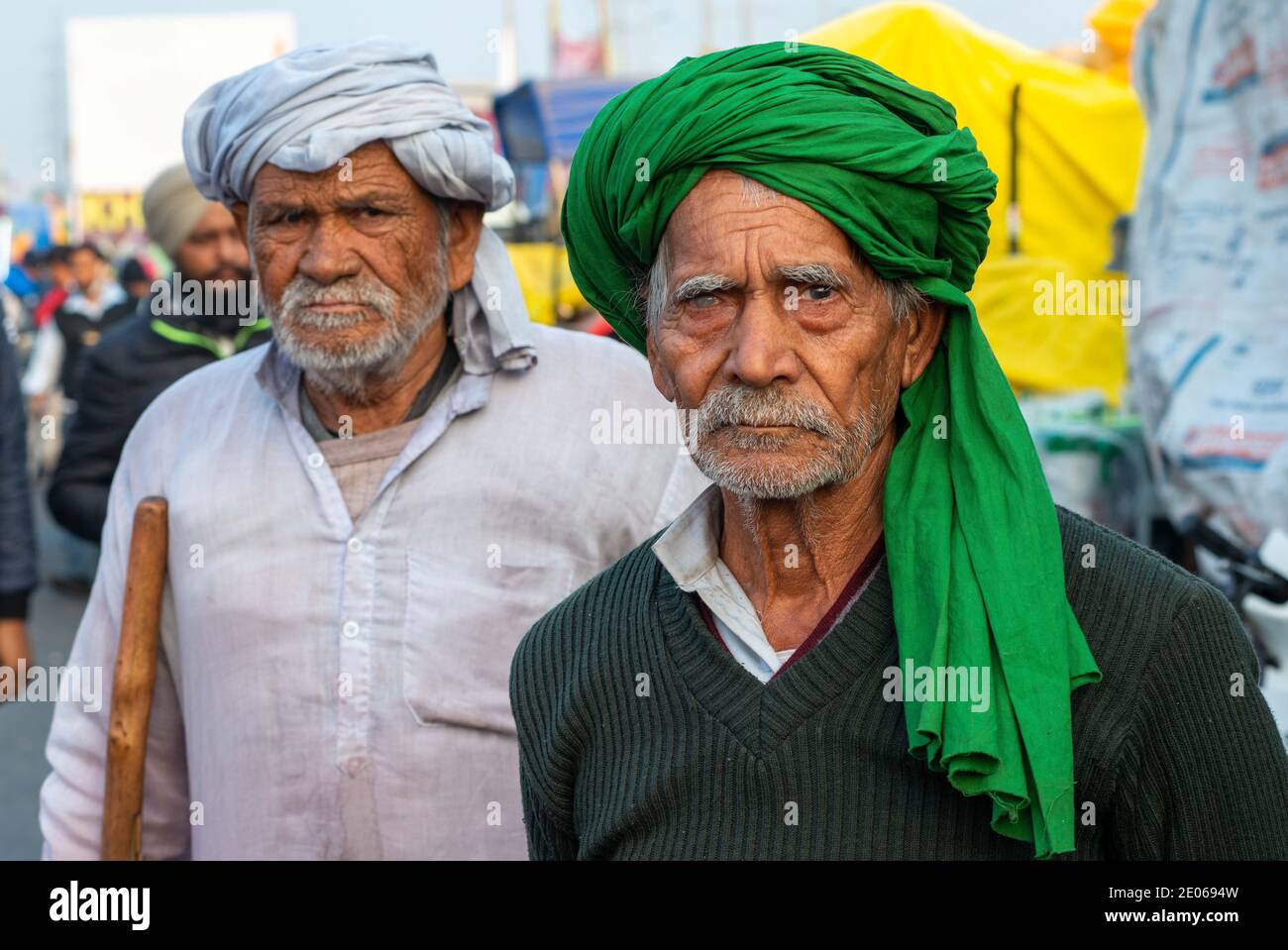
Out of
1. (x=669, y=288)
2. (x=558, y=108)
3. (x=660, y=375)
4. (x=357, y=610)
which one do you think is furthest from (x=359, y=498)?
(x=558, y=108)

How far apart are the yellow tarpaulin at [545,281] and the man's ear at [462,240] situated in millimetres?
5788

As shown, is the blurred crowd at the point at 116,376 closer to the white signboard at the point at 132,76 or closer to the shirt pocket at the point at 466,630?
the shirt pocket at the point at 466,630

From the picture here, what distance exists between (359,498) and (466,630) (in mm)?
324

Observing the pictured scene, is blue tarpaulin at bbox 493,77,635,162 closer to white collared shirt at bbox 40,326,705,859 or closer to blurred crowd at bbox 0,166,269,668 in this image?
blurred crowd at bbox 0,166,269,668

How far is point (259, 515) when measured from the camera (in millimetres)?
2930

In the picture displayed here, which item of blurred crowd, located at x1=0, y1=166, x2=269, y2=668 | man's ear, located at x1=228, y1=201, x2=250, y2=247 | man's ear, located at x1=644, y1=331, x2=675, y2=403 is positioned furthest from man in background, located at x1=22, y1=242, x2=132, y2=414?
man's ear, located at x1=644, y1=331, x2=675, y2=403

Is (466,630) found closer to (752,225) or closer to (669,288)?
(669,288)

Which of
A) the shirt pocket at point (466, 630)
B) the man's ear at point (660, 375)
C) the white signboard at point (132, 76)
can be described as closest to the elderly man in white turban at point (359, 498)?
the shirt pocket at point (466, 630)

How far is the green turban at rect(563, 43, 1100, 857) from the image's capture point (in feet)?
5.75

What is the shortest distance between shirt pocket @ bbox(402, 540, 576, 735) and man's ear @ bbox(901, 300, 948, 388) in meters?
1.01

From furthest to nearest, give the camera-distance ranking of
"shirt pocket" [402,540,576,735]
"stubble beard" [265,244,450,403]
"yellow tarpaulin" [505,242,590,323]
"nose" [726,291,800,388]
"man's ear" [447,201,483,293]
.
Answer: "yellow tarpaulin" [505,242,590,323]
"man's ear" [447,201,483,293]
"stubble beard" [265,244,450,403]
"shirt pocket" [402,540,576,735]
"nose" [726,291,800,388]

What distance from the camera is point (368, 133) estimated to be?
2.98 meters
